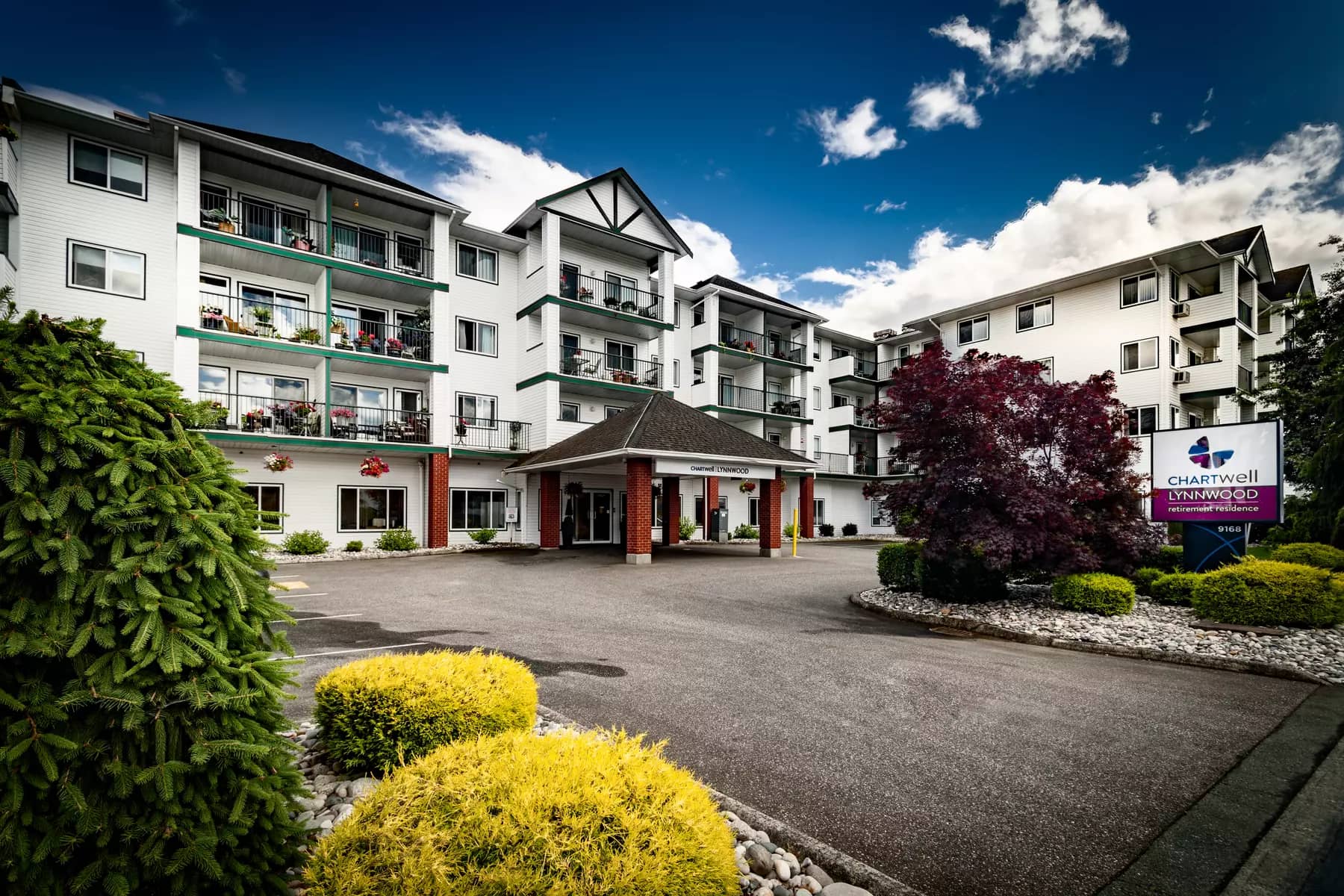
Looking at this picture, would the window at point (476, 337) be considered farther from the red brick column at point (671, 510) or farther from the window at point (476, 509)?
the red brick column at point (671, 510)

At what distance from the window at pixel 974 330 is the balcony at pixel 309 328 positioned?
2884 centimetres

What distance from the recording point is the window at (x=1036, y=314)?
31562 mm

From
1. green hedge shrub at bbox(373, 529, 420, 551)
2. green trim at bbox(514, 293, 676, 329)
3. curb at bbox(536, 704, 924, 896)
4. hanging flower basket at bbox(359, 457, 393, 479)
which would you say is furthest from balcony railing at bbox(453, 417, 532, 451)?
curb at bbox(536, 704, 924, 896)

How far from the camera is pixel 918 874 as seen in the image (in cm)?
318

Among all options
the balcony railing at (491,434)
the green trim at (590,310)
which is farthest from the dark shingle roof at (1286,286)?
the balcony railing at (491,434)

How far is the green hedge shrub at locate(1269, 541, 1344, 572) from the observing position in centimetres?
1046

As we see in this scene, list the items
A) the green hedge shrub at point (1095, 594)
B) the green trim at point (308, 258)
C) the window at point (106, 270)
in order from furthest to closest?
the green trim at point (308, 258)
the window at point (106, 270)
the green hedge shrub at point (1095, 594)

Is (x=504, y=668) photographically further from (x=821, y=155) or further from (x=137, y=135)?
(x=137, y=135)

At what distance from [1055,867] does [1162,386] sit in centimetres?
3205

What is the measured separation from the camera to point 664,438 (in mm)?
19219

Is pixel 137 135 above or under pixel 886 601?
above

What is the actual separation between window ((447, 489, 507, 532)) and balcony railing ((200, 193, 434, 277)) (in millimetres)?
8914

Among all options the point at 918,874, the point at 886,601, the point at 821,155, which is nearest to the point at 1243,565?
the point at 886,601

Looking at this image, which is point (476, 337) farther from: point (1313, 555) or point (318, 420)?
point (1313, 555)
